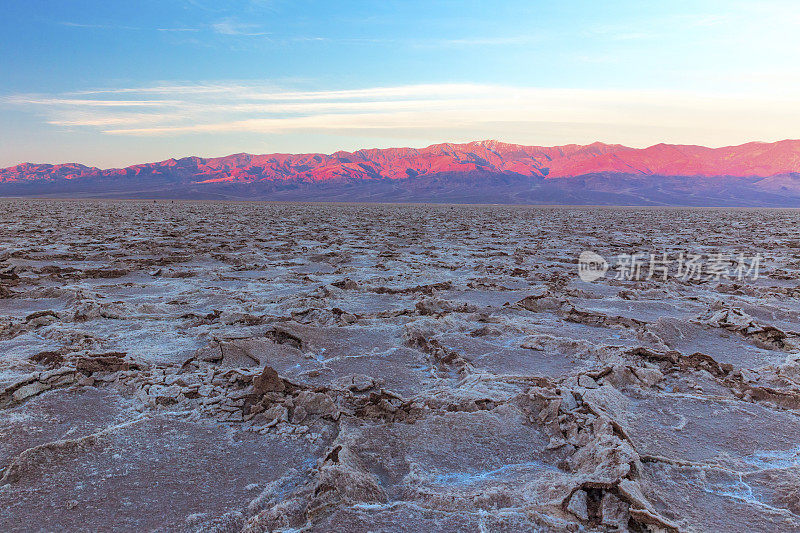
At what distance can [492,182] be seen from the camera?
14838cm

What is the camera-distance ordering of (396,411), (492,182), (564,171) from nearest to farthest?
(396,411)
(492,182)
(564,171)

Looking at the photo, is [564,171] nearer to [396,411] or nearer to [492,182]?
[492,182]

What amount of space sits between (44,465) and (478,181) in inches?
5912

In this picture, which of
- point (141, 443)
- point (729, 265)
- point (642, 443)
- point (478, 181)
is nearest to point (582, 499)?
point (642, 443)

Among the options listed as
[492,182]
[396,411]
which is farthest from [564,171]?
[396,411]

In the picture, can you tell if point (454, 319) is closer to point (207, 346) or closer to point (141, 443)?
point (207, 346)

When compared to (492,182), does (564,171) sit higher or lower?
higher

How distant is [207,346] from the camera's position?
11.6ft

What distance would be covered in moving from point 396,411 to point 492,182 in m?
151

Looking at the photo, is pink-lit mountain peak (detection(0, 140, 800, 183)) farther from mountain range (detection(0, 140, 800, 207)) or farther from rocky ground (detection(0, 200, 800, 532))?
rocky ground (detection(0, 200, 800, 532))

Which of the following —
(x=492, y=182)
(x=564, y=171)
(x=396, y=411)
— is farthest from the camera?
(x=564, y=171)

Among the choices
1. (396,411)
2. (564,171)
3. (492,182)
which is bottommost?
(396,411)

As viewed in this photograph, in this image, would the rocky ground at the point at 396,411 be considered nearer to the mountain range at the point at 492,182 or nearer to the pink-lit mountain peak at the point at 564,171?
the mountain range at the point at 492,182

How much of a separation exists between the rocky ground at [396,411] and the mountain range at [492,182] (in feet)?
337
